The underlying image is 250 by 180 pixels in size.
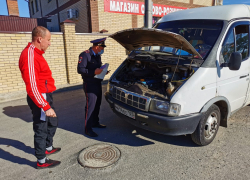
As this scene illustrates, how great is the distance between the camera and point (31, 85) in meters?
2.51

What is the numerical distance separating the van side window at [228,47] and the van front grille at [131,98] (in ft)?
5.26

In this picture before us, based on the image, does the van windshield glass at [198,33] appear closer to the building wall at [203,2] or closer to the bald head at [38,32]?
the bald head at [38,32]

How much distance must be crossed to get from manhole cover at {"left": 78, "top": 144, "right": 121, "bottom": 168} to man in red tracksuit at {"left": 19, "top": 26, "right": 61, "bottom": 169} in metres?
0.44

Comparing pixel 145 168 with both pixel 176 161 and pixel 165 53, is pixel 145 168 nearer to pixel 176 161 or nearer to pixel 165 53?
pixel 176 161

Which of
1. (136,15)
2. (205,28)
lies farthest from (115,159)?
(136,15)

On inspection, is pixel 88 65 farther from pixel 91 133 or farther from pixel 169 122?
pixel 169 122

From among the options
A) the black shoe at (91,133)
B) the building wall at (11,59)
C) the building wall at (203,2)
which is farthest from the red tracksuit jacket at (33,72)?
the building wall at (203,2)

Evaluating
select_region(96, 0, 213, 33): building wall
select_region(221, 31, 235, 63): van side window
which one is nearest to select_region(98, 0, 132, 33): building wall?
select_region(96, 0, 213, 33): building wall

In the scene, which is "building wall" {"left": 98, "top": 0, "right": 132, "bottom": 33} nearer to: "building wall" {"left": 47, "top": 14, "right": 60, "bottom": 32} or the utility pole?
the utility pole

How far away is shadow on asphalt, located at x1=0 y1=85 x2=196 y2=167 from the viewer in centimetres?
369

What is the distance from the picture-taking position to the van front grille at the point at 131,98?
3160 millimetres

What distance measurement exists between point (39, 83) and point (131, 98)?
148 centimetres

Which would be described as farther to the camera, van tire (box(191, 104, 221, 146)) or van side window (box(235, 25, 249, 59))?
van side window (box(235, 25, 249, 59))

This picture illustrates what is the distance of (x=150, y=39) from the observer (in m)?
3.86
